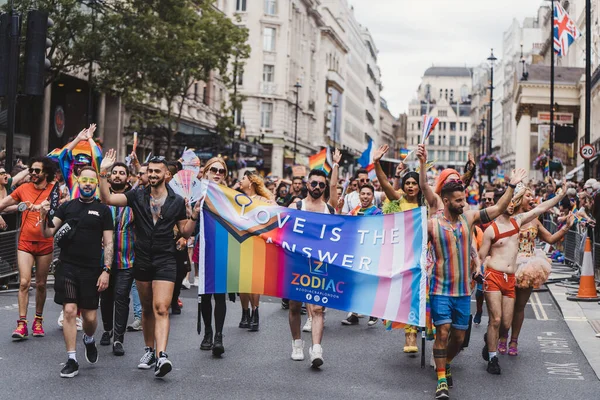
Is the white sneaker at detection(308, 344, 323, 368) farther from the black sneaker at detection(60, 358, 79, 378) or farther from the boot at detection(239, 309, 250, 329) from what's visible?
the boot at detection(239, 309, 250, 329)

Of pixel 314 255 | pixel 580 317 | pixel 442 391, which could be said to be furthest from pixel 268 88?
pixel 442 391

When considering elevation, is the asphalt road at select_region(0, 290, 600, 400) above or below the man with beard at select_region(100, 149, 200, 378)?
below

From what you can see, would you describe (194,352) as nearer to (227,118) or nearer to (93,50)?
(93,50)

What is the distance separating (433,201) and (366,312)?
1.24 m

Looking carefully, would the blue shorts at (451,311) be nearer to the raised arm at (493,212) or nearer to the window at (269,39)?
the raised arm at (493,212)

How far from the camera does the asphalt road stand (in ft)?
25.7

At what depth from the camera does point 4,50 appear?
15.4 m

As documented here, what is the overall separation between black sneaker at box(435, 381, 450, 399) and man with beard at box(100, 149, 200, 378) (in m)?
2.28

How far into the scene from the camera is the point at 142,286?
8.48 m

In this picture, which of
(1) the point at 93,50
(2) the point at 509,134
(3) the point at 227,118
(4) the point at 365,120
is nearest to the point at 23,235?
(1) the point at 93,50

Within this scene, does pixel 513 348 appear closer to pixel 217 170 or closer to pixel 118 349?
pixel 217 170

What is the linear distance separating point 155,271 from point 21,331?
2.36 meters

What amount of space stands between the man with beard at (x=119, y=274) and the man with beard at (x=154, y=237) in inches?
36.0

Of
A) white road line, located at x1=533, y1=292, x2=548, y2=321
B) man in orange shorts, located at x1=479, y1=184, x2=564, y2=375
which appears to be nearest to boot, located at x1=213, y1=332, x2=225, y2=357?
man in orange shorts, located at x1=479, y1=184, x2=564, y2=375
